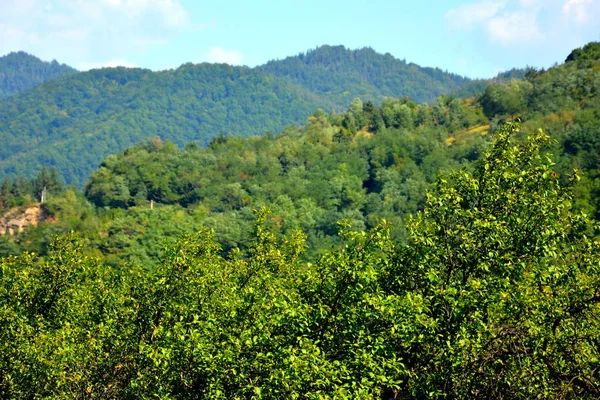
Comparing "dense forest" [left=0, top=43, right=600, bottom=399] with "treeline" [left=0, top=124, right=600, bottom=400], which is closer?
"treeline" [left=0, top=124, right=600, bottom=400]

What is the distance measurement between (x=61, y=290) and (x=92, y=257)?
10.1 ft

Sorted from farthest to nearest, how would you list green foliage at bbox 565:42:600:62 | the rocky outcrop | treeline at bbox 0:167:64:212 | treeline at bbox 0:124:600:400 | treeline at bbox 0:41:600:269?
treeline at bbox 0:167:64:212, the rocky outcrop, green foliage at bbox 565:42:600:62, treeline at bbox 0:41:600:269, treeline at bbox 0:124:600:400

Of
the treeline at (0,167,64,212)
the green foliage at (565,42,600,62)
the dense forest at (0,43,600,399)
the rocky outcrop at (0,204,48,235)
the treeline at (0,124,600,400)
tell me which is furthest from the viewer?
the treeline at (0,167,64,212)

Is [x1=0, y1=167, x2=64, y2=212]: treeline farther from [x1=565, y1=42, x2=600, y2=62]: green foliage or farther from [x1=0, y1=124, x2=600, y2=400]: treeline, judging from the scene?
[x1=0, y1=124, x2=600, y2=400]: treeline

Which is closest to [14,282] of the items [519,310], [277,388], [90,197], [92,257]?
[92,257]

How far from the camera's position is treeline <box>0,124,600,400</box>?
13.0m

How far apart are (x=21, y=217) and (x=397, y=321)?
139m

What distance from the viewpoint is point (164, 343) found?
16422 mm

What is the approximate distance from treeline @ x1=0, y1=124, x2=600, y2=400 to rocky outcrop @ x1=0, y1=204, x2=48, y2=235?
12483 centimetres

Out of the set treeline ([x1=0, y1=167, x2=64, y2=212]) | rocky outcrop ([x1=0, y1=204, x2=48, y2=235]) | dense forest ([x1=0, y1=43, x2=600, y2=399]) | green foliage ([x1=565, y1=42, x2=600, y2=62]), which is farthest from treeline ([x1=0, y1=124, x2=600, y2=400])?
treeline ([x1=0, y1=167, x2=64, y2=212])

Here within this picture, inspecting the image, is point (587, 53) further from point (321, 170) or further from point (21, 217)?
point (21, 217)

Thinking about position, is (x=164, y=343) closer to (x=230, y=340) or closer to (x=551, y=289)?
(x=230, y=340)

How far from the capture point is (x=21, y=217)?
14112 cm

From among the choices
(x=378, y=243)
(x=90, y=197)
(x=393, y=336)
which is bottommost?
(x=90, y=197)
